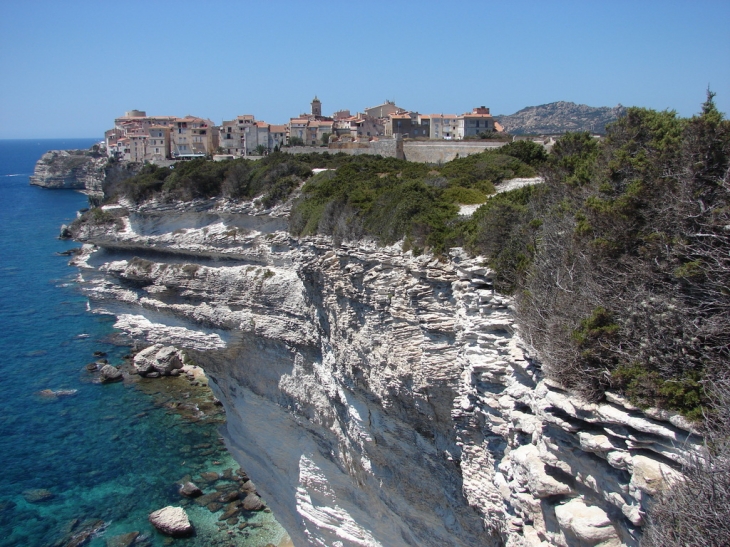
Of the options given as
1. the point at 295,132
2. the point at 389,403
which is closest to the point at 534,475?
the point at 389,403

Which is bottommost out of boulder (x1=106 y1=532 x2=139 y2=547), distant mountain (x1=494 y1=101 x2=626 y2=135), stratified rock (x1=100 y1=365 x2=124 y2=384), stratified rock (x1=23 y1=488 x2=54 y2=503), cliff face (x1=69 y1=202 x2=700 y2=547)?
boulder (x1=106 y1=532 x2=139 y2=547)

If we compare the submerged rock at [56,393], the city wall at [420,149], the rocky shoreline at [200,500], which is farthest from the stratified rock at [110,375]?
the city wall at [420,149]

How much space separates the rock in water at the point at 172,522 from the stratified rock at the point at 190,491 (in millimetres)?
1285

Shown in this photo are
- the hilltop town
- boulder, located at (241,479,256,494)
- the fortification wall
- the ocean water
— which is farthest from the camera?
the hilltop town

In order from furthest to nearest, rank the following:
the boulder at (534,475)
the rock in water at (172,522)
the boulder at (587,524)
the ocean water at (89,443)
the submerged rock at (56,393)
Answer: the submerged rock at (56,393), the ocean water at (89,443), the rock in water at (172,522), the boulder at (534,475), the boulder at (587,524)

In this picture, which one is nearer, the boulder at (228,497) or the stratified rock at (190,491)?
the boulder at (228,497)

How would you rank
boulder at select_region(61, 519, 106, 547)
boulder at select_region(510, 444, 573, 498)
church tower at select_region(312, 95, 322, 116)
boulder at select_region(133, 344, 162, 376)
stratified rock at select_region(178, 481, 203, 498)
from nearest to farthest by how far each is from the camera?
boulder at select_region(510, 444, 573, 498), boulder at select_region(61, 519, 106, 547), stratified rock at select_region(178, 481, 203, 498), boulder at select_region(133, 344, 162, 376), church tower at select_region(312, 95, 322, 116)

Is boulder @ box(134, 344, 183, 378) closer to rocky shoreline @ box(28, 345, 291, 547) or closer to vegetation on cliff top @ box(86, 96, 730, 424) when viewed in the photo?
rocky shoreline @ box(28, 345, 291, 547)

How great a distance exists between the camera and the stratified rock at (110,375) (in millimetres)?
30070

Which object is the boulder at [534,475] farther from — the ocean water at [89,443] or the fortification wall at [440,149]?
the fortification wall at [440,149]

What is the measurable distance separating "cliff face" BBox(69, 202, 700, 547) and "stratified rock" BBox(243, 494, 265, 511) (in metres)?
0.47

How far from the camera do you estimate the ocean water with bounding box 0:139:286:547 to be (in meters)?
19.5

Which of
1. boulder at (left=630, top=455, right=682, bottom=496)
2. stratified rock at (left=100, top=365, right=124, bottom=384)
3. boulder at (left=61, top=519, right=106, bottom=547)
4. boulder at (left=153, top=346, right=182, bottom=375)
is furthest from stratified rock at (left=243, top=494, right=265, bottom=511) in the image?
boulder at (left=630, top=455, right=682, bottom=496)

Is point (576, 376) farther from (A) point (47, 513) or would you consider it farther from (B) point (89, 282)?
(B) point (89, 282)
